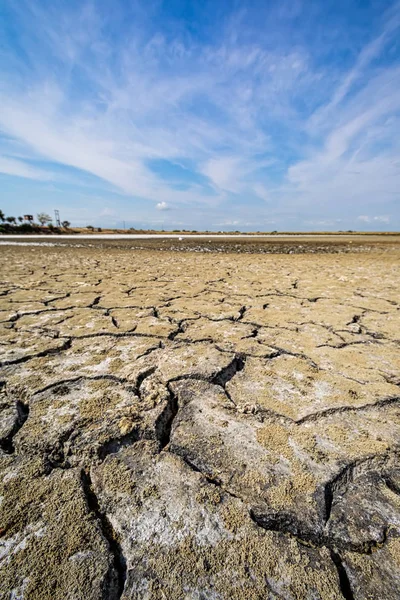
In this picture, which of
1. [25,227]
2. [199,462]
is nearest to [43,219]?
[25,227]

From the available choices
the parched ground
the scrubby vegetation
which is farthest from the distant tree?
the parched ground

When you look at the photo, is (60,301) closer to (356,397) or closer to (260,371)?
(260,371)

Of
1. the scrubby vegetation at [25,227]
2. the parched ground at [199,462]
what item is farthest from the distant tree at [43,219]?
the parched ground at [199,462]

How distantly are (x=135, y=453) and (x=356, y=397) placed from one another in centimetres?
92

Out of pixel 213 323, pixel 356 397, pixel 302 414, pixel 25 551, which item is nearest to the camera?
pixel 25 551

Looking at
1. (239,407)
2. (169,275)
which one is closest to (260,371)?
(239,407)

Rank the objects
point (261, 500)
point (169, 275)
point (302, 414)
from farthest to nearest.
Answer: point (169, 275) → point (302, 414) → point (261, 500)

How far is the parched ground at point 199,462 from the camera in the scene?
1.82ft

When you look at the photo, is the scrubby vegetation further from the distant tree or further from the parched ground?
the parched ground

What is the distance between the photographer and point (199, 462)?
82 centimetres

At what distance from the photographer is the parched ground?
553 millimetres

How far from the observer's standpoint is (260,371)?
4.42 ft

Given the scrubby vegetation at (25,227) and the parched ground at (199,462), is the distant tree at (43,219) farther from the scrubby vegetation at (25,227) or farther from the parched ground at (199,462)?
the parched ground at (199,462)

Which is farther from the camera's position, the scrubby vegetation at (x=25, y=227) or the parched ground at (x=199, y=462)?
the scrubby vegetation at (x=25, y=227)
